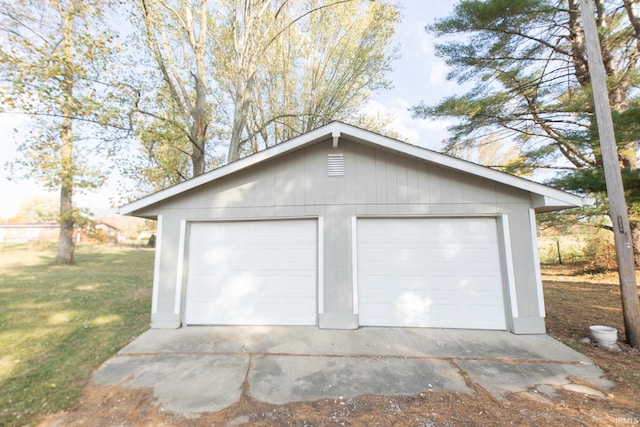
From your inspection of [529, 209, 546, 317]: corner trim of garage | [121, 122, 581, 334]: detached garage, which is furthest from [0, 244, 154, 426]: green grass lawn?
[529, 209, 546, 317]: corner trim of garage

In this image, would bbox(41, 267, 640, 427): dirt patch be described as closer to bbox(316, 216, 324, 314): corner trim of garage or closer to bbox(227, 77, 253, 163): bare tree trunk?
bbox(316, 216, 324, 314): corner trim of garage

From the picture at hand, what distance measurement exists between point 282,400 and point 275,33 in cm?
1242

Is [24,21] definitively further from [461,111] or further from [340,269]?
[461,111]

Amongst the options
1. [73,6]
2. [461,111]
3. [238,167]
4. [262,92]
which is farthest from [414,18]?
[73,6]

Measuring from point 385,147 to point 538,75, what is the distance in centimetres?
688

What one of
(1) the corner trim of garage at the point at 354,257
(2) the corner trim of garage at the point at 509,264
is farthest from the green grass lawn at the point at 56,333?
(2) the corner trim of garage at the point at 509,264

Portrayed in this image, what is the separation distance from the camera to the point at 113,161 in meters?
9.67

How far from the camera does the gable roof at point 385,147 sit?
4.40 meters

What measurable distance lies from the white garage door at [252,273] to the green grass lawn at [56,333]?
1378 millimetres

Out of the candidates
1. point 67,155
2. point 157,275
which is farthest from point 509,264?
point 67,155

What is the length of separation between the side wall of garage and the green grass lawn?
111 cm

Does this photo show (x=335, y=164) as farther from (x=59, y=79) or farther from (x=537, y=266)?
(x=59, y=79)

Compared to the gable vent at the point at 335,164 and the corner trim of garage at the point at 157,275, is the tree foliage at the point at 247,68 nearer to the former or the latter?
the corner trim of garage at the point at 157,275

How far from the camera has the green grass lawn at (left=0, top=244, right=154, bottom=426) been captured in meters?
2.87
